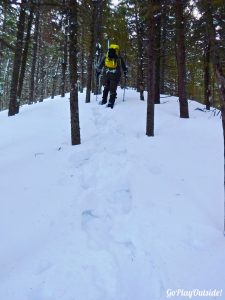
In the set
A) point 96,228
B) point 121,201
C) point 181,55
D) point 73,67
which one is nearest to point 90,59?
point 181,55

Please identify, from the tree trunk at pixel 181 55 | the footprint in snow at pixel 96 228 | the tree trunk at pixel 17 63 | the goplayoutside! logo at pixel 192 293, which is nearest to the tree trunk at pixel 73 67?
the footprint in snow at pixel 96 228

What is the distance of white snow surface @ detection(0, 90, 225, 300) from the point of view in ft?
14.7

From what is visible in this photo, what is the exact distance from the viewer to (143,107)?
13258mm

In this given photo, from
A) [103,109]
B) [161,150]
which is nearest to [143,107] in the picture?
[103,109]

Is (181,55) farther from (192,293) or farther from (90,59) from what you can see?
(192,293)

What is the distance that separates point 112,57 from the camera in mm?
13602

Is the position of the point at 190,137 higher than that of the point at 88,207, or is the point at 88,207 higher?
the point at 190,137

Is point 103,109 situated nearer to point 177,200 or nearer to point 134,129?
point 134,129

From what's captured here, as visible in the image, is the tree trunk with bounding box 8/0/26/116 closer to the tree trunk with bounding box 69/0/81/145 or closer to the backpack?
the backpack

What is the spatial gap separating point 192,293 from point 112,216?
1991mm

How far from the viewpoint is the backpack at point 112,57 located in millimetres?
13484

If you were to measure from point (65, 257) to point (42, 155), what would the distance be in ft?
14.8

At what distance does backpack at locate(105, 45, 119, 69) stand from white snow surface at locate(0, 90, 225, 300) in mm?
4348

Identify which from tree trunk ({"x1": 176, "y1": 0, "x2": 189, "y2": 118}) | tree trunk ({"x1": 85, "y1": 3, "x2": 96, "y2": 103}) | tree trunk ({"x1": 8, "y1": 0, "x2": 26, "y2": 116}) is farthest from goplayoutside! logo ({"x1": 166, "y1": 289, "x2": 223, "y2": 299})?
tree trunk ({"x1": 85, "y1": 3, "x2": 96, "y2": 103})
